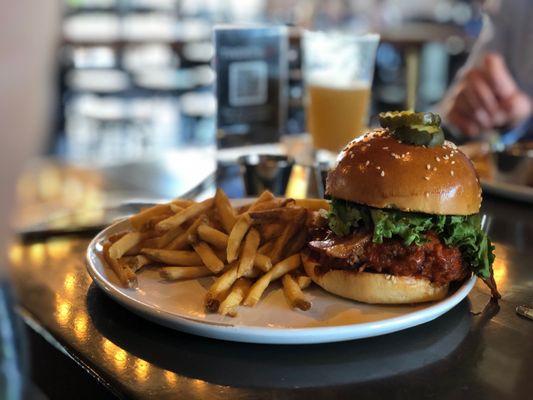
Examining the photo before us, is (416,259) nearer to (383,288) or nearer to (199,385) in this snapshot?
(383,288)

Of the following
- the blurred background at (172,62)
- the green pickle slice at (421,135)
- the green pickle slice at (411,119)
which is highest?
the green pickle slice at (411,119)

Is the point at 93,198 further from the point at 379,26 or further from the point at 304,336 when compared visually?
the point at 379,26

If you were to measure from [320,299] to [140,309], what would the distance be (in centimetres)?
37

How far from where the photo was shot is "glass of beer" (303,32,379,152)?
298 cm

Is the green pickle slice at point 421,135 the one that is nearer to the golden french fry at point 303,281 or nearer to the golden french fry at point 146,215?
the golden french fry at point 303,281

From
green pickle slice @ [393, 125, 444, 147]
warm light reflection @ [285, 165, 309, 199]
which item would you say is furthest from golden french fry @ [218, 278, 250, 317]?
warm light reflection @ [285, 165, 309, 199]

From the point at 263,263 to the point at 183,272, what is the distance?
18 cm

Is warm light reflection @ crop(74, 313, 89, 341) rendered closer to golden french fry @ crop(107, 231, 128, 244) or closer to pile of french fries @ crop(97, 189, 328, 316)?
pile of french fries @ crop(97, 189, 328, 316)

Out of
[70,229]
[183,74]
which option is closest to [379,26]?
[183,74]

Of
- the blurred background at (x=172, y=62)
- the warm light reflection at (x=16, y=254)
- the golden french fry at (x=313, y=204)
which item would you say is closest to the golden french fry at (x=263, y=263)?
the golden french fry at (x=313, y=204)

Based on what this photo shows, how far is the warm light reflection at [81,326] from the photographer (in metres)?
1.38

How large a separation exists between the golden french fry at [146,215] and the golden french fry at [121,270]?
134mm

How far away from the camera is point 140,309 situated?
137 centimetres

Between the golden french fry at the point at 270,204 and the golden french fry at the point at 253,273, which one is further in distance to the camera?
the golden french fry at the point at 270,204
